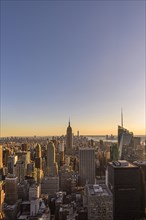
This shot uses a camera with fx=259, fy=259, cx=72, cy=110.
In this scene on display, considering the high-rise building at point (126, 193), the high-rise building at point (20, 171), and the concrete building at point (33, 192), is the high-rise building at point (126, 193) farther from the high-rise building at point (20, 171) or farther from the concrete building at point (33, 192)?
the high-rise building at point (20, 171)

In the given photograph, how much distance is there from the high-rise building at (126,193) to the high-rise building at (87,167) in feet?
40.1

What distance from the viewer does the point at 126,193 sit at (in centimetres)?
2262

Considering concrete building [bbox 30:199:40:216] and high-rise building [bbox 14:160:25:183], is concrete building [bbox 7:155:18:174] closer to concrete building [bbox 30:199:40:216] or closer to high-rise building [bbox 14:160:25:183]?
high-rise building [bbox 14:160:25:183]

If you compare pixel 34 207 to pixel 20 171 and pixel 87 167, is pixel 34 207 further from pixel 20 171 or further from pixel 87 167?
pixel 87 167

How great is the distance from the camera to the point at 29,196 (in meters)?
27.0

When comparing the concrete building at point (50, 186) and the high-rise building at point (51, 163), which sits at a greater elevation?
Result: the high-rise building at point (51, 163)

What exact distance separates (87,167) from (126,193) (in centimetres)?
1491

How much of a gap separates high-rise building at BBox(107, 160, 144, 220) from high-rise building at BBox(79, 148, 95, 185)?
12217 millimetres

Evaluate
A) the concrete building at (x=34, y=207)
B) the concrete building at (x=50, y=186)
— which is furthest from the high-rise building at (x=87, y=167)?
the concrete building at (x=34, y=207)

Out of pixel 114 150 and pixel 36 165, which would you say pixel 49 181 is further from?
pixel 114 150

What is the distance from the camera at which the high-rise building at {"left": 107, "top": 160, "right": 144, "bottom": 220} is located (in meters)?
22.3

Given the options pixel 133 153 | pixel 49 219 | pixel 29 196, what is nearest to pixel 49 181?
pixel 29 196

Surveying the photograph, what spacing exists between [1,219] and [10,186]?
8714 mm

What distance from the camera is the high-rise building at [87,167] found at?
3598 centimetres
